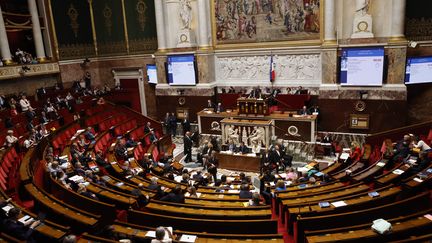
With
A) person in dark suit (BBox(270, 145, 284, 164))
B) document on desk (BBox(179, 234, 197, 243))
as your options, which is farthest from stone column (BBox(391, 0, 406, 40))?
document on desk (BBox(179, 234, 197, 243))

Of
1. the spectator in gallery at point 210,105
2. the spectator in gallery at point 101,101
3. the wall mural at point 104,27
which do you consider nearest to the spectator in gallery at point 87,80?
the wall mural at point 104,27

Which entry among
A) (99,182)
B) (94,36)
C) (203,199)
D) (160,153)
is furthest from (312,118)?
(94,36)

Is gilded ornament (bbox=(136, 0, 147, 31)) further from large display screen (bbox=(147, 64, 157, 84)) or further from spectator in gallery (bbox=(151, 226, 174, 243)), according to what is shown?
spectator in gallery (bbox=(151, 226, 174, 243))

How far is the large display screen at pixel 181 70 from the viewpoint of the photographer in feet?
61.0

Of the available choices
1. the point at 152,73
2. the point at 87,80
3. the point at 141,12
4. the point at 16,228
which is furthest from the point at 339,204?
the point at 87,80

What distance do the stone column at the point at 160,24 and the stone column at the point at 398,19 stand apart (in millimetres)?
11485

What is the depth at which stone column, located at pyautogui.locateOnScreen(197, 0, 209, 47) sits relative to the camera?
18138 mm

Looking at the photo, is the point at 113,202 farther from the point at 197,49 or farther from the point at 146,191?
the point at 197,49

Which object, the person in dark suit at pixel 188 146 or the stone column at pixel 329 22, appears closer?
the person in dark suit at pixel 188 146

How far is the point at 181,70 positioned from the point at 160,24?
9.41 ft

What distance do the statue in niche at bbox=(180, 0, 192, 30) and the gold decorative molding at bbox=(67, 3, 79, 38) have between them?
288 inches

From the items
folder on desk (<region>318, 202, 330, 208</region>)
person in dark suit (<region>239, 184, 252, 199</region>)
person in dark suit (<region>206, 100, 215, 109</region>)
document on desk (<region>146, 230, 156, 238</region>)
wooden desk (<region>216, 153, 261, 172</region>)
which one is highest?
person in dark suit (<region>206, 100, 215, 109</region>)

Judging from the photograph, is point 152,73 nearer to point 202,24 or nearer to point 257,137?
point 202,24

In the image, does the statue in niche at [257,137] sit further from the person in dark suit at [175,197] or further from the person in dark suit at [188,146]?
the person in dark suit at [175,197]
